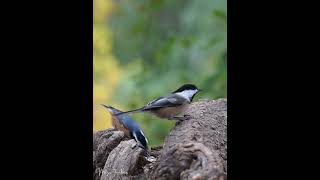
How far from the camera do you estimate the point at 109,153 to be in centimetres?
292

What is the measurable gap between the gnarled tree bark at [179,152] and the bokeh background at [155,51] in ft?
1.79

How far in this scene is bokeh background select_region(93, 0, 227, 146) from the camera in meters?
4.18

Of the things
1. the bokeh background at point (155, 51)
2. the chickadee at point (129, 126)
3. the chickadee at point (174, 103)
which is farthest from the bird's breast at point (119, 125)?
the bokeh background at point (155, 51)

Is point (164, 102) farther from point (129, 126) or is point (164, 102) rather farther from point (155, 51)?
point (155, 51)

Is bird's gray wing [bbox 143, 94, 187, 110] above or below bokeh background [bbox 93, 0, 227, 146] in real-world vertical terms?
below

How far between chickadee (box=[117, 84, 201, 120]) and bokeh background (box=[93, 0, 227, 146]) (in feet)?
1.30

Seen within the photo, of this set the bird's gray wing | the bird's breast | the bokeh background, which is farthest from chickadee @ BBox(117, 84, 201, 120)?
the bokeh background

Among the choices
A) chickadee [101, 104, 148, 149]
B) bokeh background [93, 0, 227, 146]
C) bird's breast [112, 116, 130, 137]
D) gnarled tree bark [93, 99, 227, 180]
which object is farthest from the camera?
bokeh background [93, 0, 227, 146]

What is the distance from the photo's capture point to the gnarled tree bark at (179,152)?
197 centimetres

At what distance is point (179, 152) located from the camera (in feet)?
6.77

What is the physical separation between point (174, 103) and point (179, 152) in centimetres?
78

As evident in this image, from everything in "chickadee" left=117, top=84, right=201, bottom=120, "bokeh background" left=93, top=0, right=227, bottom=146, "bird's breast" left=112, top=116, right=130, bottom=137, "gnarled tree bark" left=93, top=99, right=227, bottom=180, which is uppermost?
"bokeh background" left=93, top=0, right=227, bottom=146

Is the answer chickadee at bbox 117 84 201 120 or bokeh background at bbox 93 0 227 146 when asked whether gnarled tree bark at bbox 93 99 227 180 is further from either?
bokeh background at bbox 93 0 227 146
